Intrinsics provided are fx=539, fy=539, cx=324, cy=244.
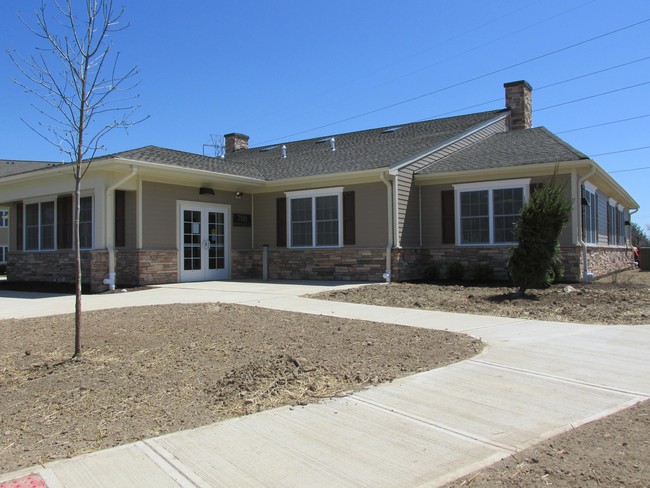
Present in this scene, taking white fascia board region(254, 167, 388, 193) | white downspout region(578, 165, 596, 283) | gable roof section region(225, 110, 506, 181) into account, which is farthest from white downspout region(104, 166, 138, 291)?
white downspout region(578, 165, 596, 283)

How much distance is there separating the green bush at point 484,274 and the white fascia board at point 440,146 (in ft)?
12.0

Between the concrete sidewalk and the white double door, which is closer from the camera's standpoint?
the concrete sidewalk

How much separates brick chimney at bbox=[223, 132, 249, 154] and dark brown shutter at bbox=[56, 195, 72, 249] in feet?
40.9

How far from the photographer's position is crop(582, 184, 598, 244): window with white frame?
1527 centimetres

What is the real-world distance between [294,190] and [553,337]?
36.6 feet

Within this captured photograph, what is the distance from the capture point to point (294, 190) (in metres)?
17.3

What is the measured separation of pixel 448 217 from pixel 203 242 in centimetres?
756

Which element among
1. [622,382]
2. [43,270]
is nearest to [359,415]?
[622,382]

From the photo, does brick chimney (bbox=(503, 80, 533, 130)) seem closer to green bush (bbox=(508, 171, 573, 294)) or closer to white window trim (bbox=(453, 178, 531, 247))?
white window trim (bbox=(453, 178, 531, 247))

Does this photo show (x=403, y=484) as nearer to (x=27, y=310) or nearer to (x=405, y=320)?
(x=405, y=320)

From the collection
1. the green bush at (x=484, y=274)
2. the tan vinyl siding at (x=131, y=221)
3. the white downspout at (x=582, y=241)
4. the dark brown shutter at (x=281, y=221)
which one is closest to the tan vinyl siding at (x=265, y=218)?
the dark brown shutter at (x=281, y=221)

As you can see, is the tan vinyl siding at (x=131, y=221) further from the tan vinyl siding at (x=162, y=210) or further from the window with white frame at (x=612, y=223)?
the window with white frame at (x=612, y=223)

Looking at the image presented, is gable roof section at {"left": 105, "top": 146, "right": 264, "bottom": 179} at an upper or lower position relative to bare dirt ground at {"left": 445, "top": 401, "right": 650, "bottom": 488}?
upper

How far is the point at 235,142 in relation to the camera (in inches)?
1117
